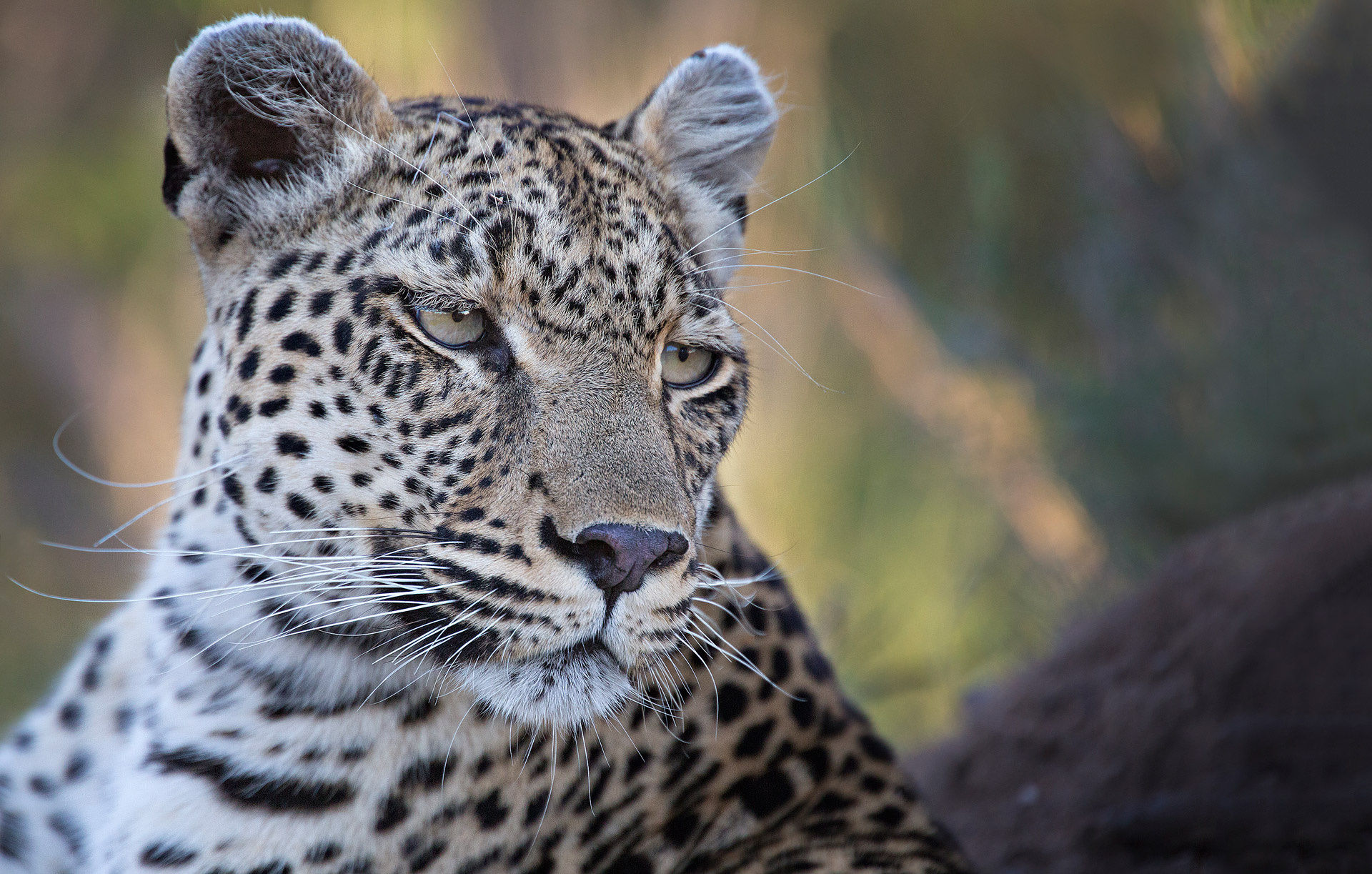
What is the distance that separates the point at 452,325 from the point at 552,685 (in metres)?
0.88

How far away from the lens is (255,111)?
9.90 feet

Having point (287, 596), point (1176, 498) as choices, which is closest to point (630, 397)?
point (287, 596)

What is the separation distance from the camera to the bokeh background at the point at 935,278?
248 inches

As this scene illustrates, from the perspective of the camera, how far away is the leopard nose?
2.50 metres

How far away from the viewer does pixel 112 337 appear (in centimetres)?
1368

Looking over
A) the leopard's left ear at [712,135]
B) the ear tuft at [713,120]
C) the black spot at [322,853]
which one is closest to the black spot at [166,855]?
the black spot at [322,853]

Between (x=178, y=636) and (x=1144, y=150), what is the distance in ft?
19.9

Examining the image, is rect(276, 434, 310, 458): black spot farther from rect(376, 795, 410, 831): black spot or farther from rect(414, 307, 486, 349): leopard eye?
rect(376, 795, 410, 831): black spot

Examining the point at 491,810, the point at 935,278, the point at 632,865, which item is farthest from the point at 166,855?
the point at 935,278

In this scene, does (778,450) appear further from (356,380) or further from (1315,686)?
(356,380)

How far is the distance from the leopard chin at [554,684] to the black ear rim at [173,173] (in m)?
1.42

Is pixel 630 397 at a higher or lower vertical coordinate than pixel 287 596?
higher

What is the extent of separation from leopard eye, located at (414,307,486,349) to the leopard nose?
2.04ft

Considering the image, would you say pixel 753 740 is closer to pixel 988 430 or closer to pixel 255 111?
pixel 255 111
